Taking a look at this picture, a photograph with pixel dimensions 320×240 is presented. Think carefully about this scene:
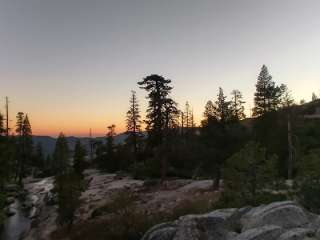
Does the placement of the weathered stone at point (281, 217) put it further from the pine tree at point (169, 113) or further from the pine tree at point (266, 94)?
the pine tree at point (266, 94)

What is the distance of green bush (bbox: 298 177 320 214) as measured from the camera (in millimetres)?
18709

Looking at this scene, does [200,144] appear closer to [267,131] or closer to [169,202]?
[169,202]

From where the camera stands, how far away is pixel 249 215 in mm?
17844

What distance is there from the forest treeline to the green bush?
0.72m

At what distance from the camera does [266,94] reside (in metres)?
66.8

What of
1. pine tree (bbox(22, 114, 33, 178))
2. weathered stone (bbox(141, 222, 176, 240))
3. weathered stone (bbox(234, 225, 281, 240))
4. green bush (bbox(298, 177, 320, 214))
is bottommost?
weathered stone (bbox(141, 222, 176, 240))

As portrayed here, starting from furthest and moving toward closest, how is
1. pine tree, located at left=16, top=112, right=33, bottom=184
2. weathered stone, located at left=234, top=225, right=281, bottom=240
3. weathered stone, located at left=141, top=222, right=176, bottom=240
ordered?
pine tree, located at left=16, top=112, right=33, bottom=184 < weathered stone, located at left=141, top=222, right=176, bottom=240 < weathered stone, located at left=234, top=225, right=281, bottom=240

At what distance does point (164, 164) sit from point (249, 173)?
2376 centimetres

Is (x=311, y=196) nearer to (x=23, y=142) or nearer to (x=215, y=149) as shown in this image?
(x=215, y=149)

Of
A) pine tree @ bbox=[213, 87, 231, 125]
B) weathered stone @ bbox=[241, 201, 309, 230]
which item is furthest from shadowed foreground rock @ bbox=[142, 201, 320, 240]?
pine tree @ bbox=[213, 87, 231, 125]

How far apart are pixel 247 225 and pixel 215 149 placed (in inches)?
943

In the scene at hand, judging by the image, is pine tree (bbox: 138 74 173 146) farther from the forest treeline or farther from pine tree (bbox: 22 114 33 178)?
pine tree (bbox: 22 114 33 178)

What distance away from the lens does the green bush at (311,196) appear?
61.4 ft

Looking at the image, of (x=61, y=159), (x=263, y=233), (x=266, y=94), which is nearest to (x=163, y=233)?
(x=263, y=233)
